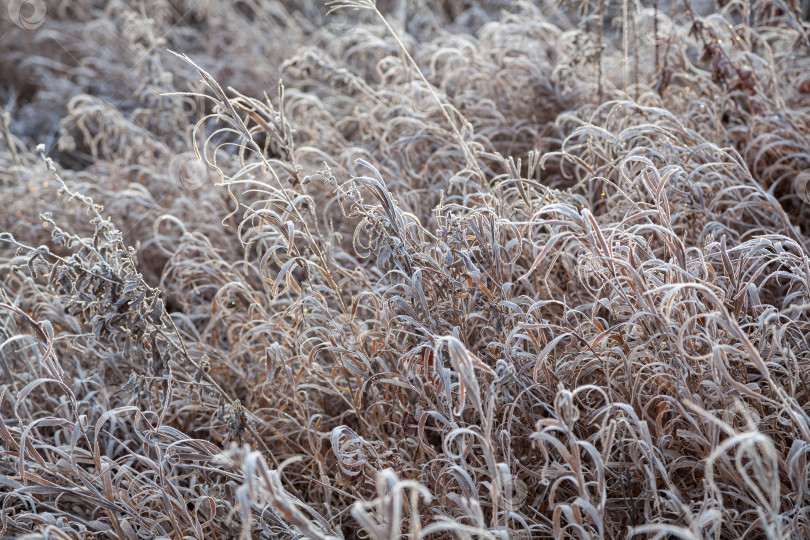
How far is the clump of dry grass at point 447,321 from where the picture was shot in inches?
61.1

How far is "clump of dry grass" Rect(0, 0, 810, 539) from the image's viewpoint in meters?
1.55

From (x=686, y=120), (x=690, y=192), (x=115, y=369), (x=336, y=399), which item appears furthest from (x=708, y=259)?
(x=115, y=369)

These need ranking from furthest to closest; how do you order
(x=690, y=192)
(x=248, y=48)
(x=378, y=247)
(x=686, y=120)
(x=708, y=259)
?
(x=248, y=48), (x=686, y=120), (x=690, y=192), (x=708, y=259), (x=378, y=247)

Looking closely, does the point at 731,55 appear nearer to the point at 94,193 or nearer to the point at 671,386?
the point at 671,386

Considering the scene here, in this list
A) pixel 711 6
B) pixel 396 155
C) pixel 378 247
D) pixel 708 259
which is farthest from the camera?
pixel 711 6

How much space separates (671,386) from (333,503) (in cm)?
107

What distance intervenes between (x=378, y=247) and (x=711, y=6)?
400 cm

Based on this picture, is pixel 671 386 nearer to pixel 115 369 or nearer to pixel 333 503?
pixel 333 503

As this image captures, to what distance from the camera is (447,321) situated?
1947 mm

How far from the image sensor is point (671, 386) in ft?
5.76

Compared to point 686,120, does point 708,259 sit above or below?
below

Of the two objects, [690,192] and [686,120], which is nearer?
[690,192]

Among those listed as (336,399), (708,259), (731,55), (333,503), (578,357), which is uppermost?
(731,55)

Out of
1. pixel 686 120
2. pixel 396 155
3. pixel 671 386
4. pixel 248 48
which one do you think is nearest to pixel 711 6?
pixel 686 120
